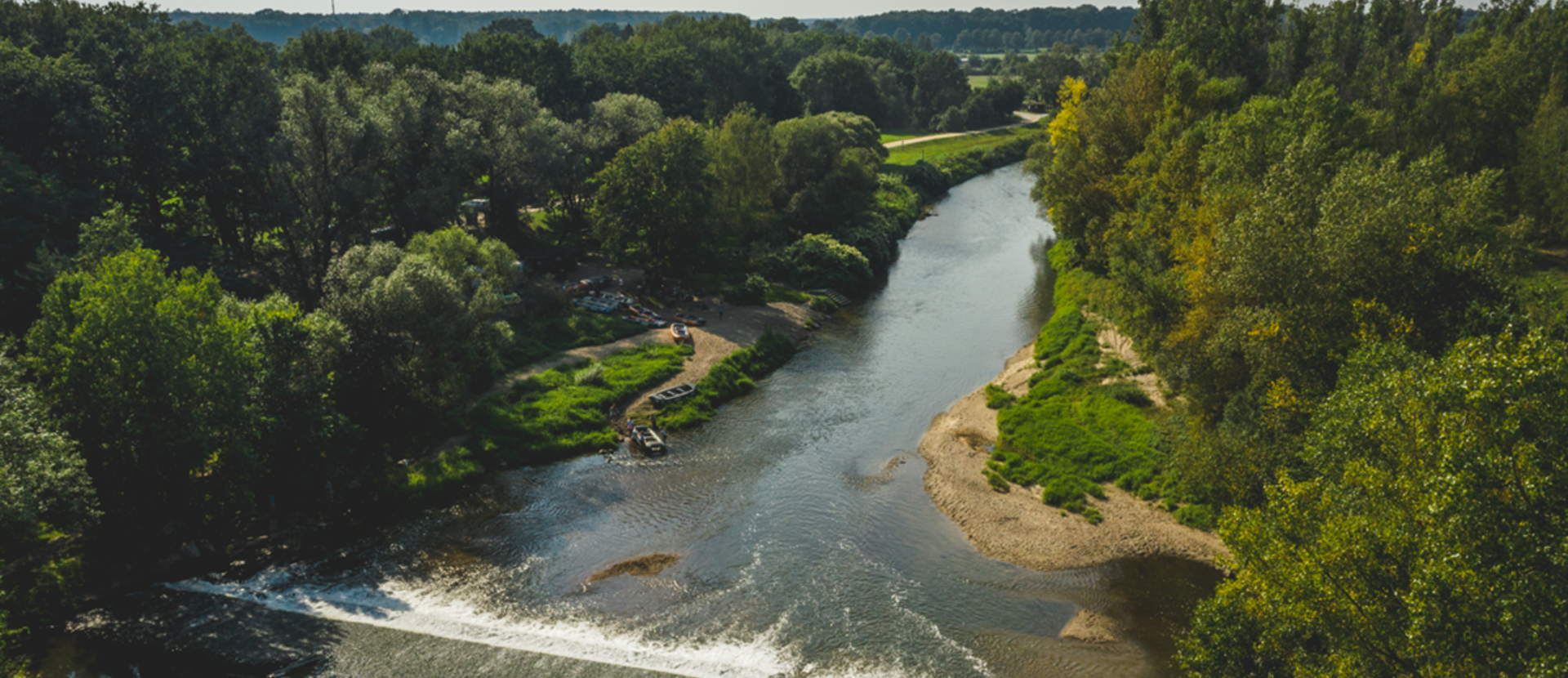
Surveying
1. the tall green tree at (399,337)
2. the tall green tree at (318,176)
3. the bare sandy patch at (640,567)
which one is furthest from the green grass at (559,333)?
the bare sandy patch at (640,567)

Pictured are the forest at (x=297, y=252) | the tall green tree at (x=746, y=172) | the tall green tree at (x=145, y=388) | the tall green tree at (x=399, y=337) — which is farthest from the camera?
the tall green tree at (x=746, y=172)

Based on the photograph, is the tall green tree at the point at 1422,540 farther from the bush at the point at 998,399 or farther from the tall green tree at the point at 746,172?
the tall green tree at the point at 746,172

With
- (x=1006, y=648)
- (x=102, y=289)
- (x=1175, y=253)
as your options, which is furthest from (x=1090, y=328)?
(x=102, y=289)

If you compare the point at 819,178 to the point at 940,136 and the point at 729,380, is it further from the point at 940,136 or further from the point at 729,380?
the point at 940,136

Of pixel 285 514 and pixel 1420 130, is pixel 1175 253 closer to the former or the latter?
pixel 1420 130

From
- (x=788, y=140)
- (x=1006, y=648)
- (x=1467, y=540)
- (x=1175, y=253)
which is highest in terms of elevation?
(x=788, y=140)

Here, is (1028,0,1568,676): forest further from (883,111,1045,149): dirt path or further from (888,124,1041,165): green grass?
(883,111,1045,149): dirt path
